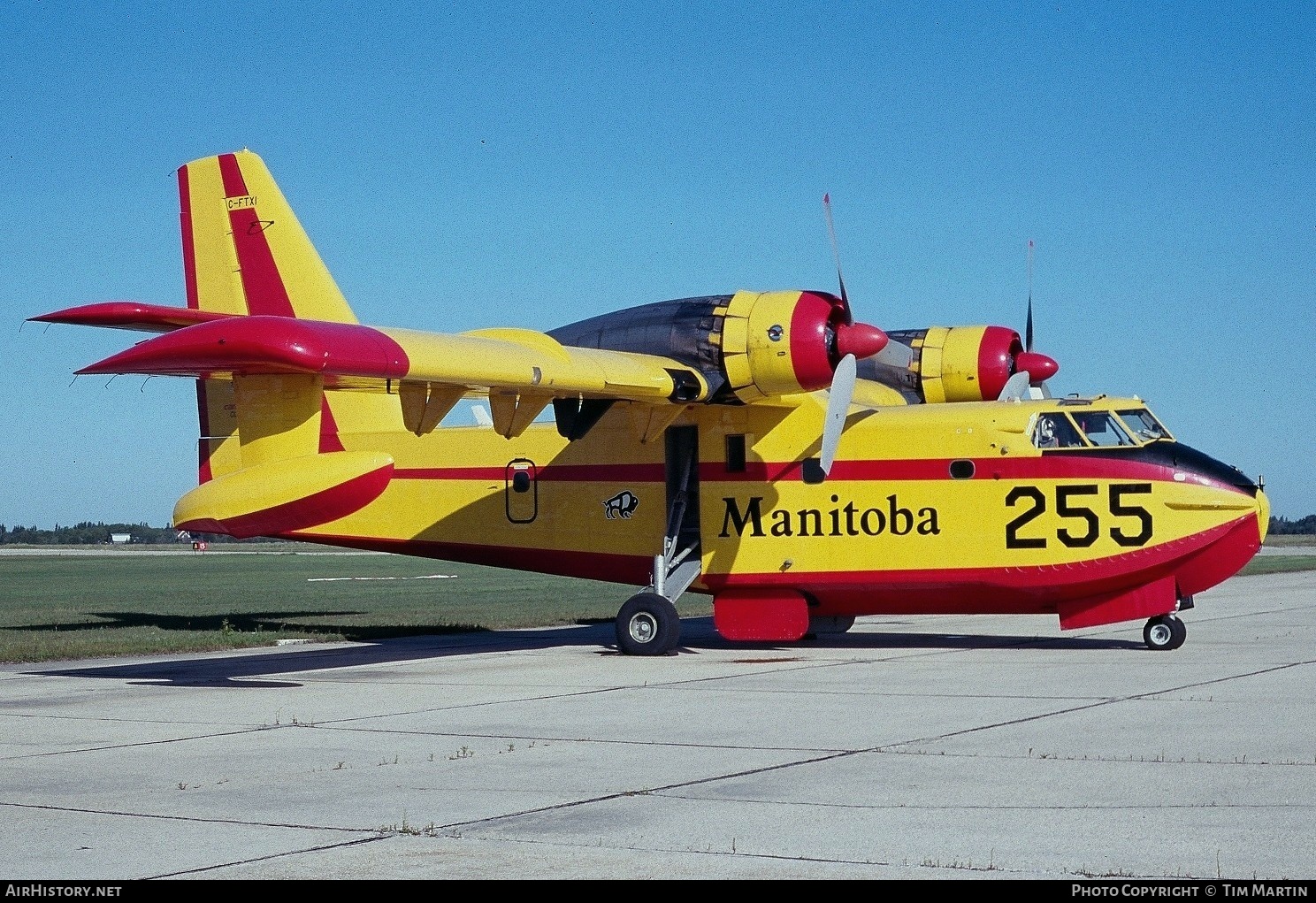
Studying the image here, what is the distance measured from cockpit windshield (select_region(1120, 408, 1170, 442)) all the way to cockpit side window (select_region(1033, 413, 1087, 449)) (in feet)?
2.06

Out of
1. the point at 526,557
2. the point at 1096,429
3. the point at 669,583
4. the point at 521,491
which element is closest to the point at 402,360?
the point at 669,583

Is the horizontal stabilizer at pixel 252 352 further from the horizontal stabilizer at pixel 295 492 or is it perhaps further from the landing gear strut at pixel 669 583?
the landing gear strut at pixel 669 583

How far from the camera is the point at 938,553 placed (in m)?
19.0

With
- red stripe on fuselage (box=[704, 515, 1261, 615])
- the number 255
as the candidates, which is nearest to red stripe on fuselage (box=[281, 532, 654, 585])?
red stripe on fuselage (box=[704, 515, 1261, 615])

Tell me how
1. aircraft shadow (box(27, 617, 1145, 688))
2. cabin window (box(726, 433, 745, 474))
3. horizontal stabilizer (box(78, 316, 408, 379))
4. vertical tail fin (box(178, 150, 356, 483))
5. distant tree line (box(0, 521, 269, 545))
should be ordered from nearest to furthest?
horizontal stabilizer (box(78, 316, 408, 379)) → aircraft shadow (box(27, 617, 1145, 688)) → cabin window (box(726, 433, 745, 474)) → vertical tail fin (box(178, 150, 356, 483)) → distant tree line (box(0, 521, 269, 545))


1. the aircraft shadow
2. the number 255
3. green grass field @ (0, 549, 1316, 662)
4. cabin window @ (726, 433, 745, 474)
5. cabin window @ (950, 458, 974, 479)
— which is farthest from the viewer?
green grass field @ (0, 549, 1316, 662)

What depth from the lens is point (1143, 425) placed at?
61.5 feet

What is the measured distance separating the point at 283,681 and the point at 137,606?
14.8m

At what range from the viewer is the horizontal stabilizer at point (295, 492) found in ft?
51.0

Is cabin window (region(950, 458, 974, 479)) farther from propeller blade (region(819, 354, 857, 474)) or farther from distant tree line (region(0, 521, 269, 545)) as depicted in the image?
Answer: distant tree line (region(0, 521, 269, 545))

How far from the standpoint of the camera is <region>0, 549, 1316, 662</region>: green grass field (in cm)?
2172

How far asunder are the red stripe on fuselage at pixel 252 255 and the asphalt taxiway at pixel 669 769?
5.76m

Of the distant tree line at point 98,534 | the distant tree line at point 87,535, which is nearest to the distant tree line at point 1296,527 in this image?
the distant tree line at point 98,534
